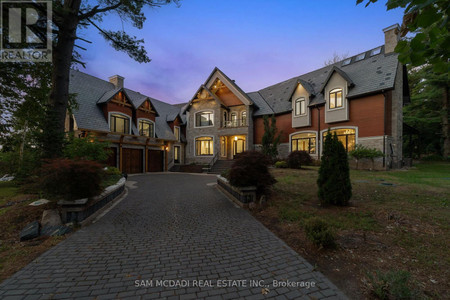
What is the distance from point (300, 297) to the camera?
7.71 ft

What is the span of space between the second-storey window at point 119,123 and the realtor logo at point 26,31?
8821 millimetres

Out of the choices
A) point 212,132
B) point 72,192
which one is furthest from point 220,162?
point 72,192

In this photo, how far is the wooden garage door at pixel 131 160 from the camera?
56.9ft

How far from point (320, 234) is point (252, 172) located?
3124mm

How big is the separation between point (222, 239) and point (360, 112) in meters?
16.0

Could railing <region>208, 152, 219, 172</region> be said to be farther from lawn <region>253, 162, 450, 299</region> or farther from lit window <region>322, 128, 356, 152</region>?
lawn <region>253, 162, 450, 299</region>

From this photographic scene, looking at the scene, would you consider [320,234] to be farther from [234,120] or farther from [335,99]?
[234,120]

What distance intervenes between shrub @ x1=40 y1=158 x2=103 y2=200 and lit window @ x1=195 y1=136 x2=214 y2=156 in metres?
16.8

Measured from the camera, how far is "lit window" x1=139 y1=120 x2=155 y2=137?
1891 cm

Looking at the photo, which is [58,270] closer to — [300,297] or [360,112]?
[300,297]

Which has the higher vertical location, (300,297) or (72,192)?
(72,192)

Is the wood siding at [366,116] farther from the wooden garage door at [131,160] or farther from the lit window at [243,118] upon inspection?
the wooden garage door at [131,160]

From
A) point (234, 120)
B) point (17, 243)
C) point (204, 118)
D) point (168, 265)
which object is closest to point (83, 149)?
point (17, 243)

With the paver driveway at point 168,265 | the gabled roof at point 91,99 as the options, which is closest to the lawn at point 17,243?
the paver driveway at point 168,265
